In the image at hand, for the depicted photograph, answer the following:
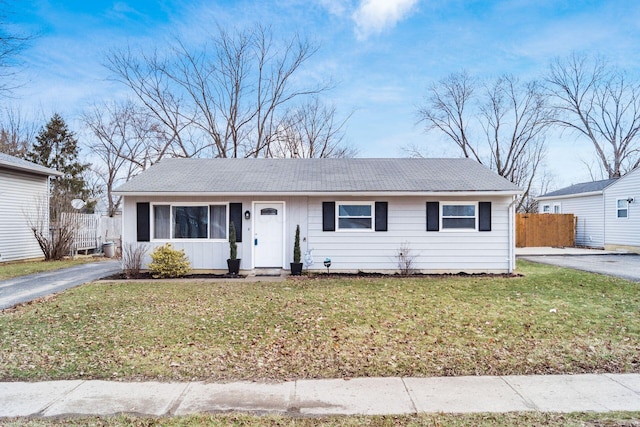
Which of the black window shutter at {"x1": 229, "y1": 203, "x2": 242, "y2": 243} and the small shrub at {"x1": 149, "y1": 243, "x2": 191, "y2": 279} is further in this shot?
the black window shutter at {"x1": 229, "y1": 203, "x2": 242, "y2": 243}

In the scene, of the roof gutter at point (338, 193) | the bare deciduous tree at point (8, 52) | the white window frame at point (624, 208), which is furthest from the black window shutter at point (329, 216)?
the white window frame at point (624, 208)

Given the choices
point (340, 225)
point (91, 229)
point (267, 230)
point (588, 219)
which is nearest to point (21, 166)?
point (91, 229)

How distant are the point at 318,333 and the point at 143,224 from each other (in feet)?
26.2

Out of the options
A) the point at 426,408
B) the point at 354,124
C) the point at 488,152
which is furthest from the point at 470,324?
the point at 488,152

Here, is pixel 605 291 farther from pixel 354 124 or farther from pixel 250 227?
pixel 354 124

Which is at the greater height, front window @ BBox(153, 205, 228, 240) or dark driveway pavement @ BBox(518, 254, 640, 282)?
front window @ BBox(153, 205, 228, 240)

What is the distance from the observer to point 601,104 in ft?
96.7

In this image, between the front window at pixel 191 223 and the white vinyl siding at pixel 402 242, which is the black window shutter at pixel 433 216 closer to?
the white vinyl siding at pixel 402 242

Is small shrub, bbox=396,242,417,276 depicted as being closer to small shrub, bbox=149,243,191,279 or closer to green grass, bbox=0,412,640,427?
small shrub, bbox=149,243,191,279

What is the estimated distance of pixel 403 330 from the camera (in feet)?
19.2

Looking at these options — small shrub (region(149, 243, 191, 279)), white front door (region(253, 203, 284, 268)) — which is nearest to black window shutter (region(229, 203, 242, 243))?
white front door (region(253, 203, 284, 268))

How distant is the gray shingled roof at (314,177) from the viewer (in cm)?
1116

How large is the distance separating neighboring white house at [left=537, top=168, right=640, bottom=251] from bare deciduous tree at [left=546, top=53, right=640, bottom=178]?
987 cm

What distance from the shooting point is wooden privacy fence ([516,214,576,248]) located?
20.7 metres
